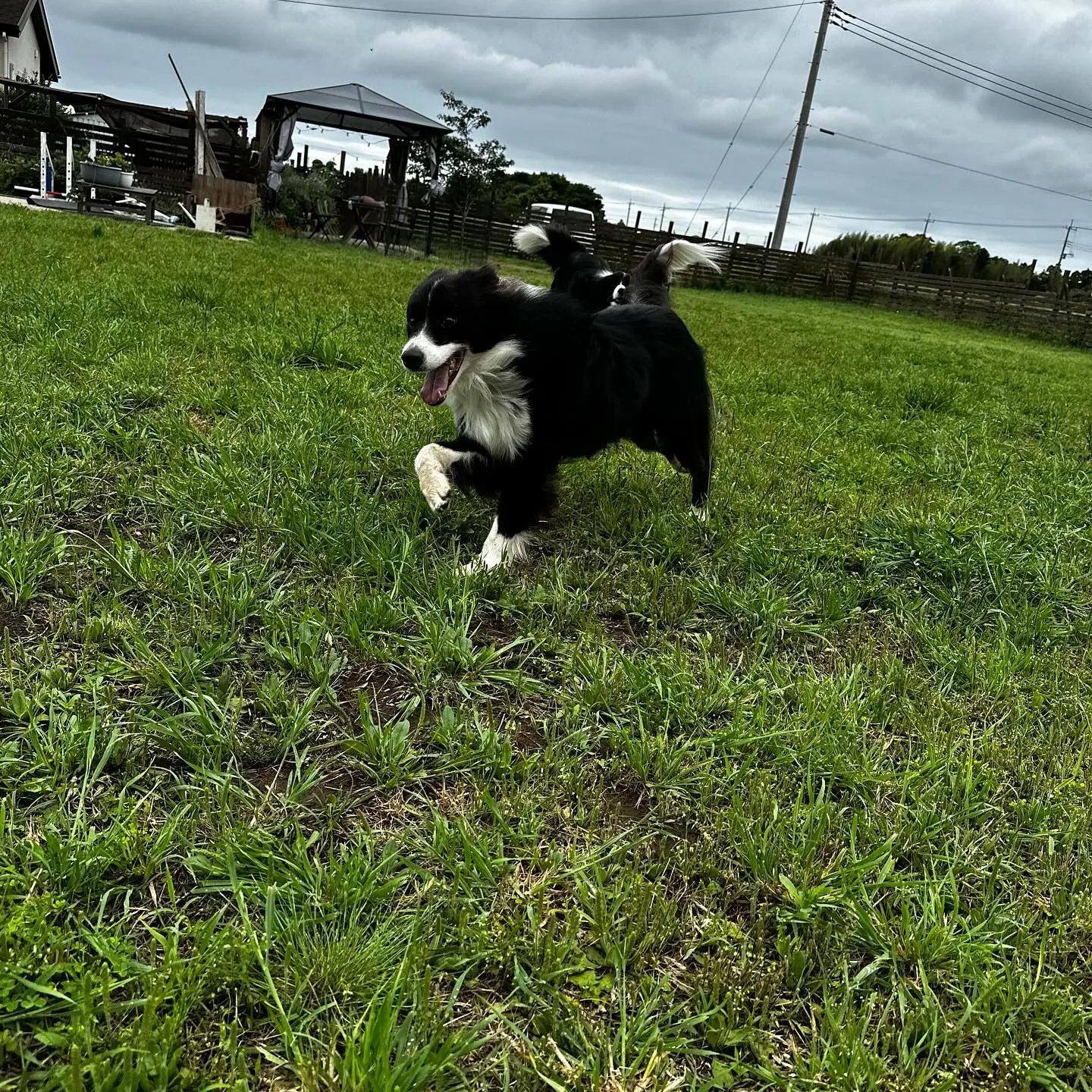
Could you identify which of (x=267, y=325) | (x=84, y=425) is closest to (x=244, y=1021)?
(x=84, y=425)

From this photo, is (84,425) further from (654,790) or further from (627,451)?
(654,790)

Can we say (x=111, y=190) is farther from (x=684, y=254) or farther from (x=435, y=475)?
(x=435, y=475)

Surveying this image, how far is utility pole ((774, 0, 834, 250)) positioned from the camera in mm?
27688

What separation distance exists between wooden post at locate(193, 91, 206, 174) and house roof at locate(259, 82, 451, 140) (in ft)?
7.25

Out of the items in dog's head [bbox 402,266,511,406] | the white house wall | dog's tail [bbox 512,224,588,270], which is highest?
the white house wall

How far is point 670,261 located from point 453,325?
1.94 meters

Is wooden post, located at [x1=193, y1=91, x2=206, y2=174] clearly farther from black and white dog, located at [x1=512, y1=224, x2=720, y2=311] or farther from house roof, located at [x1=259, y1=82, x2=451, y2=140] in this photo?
black and white dog, located at [x1=512, y1=224, x2=720, y2=311]

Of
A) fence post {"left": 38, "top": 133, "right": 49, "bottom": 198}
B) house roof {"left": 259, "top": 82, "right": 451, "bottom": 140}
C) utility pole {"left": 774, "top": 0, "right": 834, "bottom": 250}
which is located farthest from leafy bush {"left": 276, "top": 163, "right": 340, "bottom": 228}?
utility pole {"left": 774, "top": 0, "right": 834, "bottom": 250}

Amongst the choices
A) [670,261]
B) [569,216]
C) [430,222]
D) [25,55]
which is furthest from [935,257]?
[25,55]

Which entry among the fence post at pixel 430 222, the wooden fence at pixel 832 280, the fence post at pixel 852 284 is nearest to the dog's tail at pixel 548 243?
the fence post at pixel 430 222

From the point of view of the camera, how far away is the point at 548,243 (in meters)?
4.23

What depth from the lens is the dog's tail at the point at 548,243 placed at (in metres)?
4.21

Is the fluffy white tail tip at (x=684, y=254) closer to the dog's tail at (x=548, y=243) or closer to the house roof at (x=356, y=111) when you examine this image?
the dog's tail at (x=548, y=243)

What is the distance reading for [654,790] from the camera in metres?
1.97
